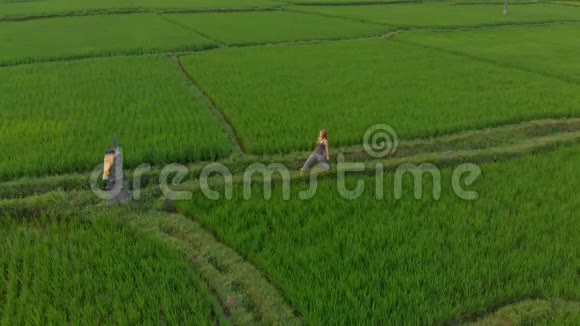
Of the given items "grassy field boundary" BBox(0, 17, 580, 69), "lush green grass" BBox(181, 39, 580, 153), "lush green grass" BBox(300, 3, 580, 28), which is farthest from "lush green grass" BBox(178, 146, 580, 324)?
"lush green grass" BBox(300, 3, 580, 28)

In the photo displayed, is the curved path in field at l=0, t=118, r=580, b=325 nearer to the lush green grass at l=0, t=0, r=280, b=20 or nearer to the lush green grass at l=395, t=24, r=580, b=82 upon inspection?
the lush green grass at l=395, t=24, r=580, b=82

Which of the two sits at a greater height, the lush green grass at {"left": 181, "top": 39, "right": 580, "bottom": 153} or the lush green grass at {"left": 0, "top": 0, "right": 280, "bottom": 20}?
the lush green grass at {"left": 0, "top": 0, "right": 280, "bottom": 20}

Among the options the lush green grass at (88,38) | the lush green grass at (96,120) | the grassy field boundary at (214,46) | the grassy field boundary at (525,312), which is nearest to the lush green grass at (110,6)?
the lush green grass at (88,38)

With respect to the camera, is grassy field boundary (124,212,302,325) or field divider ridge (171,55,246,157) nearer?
grassy field boundary (124,212,302,325)

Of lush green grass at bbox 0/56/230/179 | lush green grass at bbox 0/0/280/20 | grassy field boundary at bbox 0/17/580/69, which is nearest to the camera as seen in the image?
lush green grass at bbox 0/56/230/179

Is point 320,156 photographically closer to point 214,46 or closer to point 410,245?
point 410,245

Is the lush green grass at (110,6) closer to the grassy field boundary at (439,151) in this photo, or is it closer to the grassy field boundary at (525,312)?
the grassy field boundary at (439,151)
